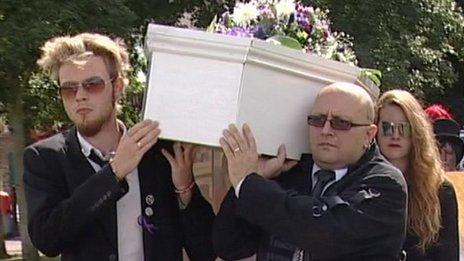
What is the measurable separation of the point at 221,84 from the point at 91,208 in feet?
1.90

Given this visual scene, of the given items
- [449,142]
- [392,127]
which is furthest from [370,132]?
[449,142]

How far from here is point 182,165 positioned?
10.4ft

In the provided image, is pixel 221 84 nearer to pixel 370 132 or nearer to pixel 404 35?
pixel 370 132

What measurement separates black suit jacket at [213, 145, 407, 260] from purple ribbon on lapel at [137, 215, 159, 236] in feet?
1.18

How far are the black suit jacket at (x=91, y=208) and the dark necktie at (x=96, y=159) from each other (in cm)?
3

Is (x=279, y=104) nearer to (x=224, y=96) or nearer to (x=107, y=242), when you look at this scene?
(x=224, y=96)

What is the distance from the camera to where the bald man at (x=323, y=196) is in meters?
2.69

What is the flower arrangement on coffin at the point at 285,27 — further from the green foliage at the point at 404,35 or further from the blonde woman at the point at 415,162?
the green foliage at the point at 404,35

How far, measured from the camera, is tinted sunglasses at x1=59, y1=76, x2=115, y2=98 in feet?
9.68

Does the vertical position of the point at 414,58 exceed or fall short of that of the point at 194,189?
it exceeds it

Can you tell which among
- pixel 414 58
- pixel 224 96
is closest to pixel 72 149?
pixel 224 96

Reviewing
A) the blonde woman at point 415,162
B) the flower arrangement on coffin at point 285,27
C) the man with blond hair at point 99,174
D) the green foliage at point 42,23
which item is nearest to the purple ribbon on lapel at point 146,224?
the man with blond hair at point 99,174

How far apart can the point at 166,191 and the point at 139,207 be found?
14 cm

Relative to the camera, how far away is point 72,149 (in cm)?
306
